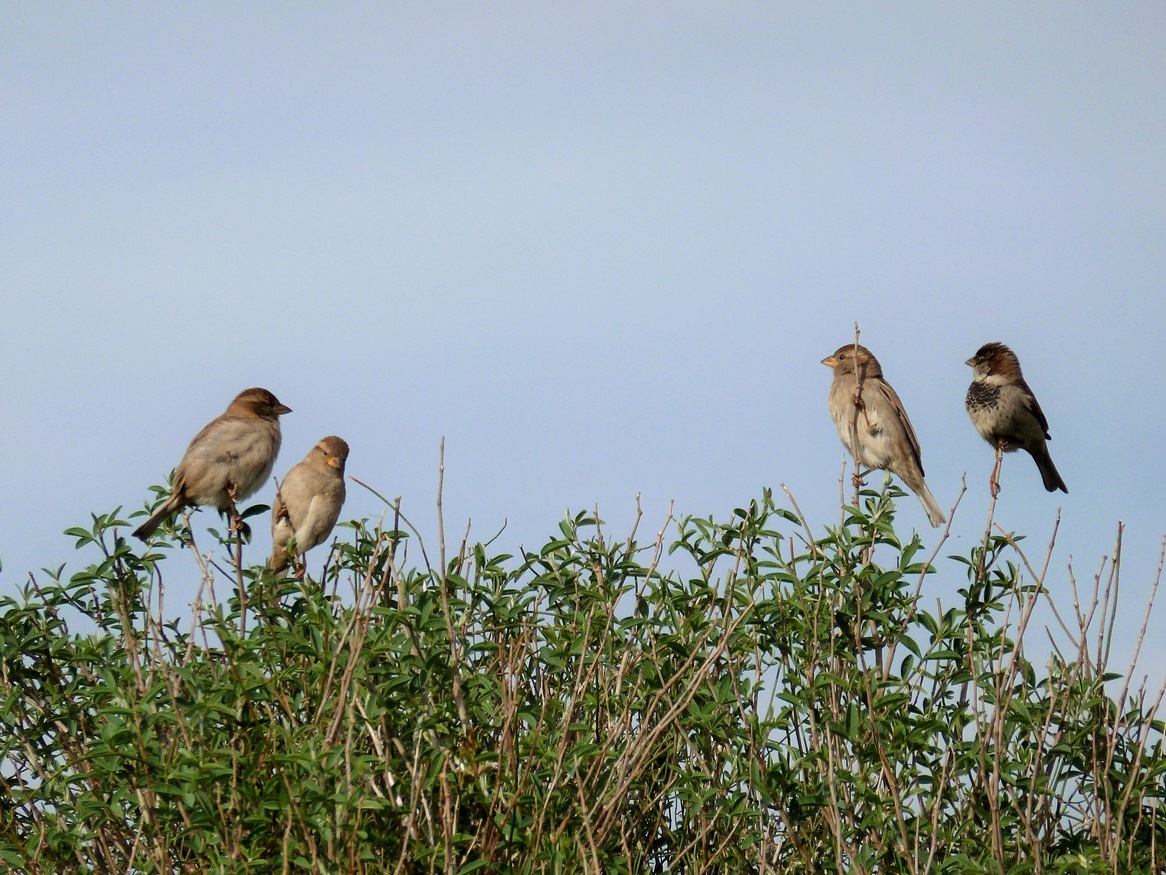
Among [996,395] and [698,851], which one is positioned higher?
[996,395]

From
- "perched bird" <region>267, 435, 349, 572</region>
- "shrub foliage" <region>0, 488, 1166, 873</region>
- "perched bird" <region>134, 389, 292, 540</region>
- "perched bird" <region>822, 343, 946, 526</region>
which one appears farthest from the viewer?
"perched bird" <region>822, 343, 946, 526</region>

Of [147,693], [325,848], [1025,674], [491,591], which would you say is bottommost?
[325,848]

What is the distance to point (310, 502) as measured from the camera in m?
7.77

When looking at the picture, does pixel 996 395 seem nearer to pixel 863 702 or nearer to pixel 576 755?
pixel 863 702

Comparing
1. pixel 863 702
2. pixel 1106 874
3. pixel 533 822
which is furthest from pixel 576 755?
pixel 1106 874

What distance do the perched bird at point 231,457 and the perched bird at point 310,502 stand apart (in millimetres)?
221

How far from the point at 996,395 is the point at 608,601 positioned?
5316 millimetres

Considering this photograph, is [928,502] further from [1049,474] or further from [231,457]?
[231,457]

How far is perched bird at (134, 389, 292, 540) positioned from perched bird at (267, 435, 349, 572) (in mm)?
221

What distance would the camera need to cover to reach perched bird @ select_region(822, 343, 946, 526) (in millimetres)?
8969

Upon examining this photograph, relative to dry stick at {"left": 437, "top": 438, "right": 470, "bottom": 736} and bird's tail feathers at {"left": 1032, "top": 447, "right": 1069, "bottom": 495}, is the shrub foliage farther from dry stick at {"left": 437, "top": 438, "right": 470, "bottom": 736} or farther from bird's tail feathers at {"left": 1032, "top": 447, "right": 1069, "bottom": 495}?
bird's tail feathers at {"left": 1032, "top": 447, "right": 1069, "bottom": 495}

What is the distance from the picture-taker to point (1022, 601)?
4.92 meters

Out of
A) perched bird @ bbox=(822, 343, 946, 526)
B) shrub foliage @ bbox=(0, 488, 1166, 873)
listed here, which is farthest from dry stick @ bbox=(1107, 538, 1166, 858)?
perched bird @ bbox=(822, 343, 946, 526)

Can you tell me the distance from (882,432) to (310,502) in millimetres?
3866
